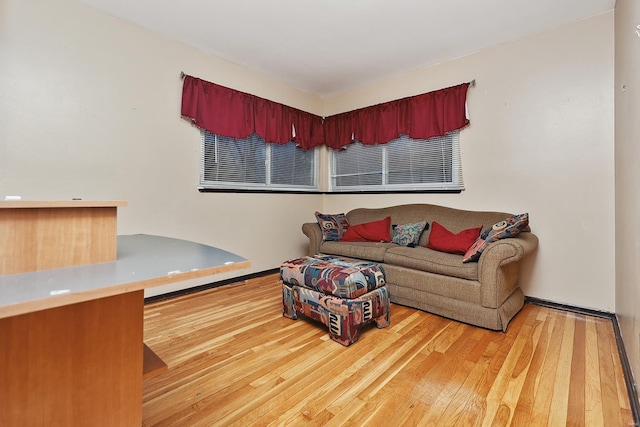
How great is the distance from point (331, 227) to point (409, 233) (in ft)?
2.98

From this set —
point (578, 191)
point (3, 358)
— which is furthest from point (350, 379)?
point (578, 191)

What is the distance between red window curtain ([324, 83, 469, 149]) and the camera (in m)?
3.25

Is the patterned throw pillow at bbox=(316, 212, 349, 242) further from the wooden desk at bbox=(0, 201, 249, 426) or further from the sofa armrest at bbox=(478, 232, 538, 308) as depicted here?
the wooden desk at bbox=(0, 201, 249, 426)

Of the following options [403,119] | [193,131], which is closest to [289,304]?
[193,131]

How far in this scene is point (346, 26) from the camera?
2725 millimetres

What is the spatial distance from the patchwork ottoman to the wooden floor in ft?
0.33

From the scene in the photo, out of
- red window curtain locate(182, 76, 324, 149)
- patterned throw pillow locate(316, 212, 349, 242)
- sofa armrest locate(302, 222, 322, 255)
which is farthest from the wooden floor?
red window curtain locate(182, 76, 324, 149)

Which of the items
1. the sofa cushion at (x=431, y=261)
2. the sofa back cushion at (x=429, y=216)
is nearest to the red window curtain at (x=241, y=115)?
the sofa back cushion at (x=429, y=216)

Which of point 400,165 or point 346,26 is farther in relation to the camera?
point 400,165

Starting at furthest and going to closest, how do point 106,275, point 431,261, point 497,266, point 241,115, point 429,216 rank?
1. point 241,115
2. point 429,216
3. point 431,261
4. point 497,266
5. point 106,275

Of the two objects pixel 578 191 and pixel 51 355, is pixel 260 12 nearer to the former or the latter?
pixel 51 355

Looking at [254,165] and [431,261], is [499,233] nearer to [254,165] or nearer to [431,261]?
[431,261]

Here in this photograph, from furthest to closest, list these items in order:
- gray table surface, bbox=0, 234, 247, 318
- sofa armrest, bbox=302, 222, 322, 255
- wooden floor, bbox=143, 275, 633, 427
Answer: sofa armrest, bbox=302, 222, 322, 255 → wooden floor, bbox=143, 275, 633, 427 → gray table surface, bbox=0, 234, 247, 318

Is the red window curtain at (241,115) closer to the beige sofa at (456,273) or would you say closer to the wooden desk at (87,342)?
the beige sofa at (456,273)
